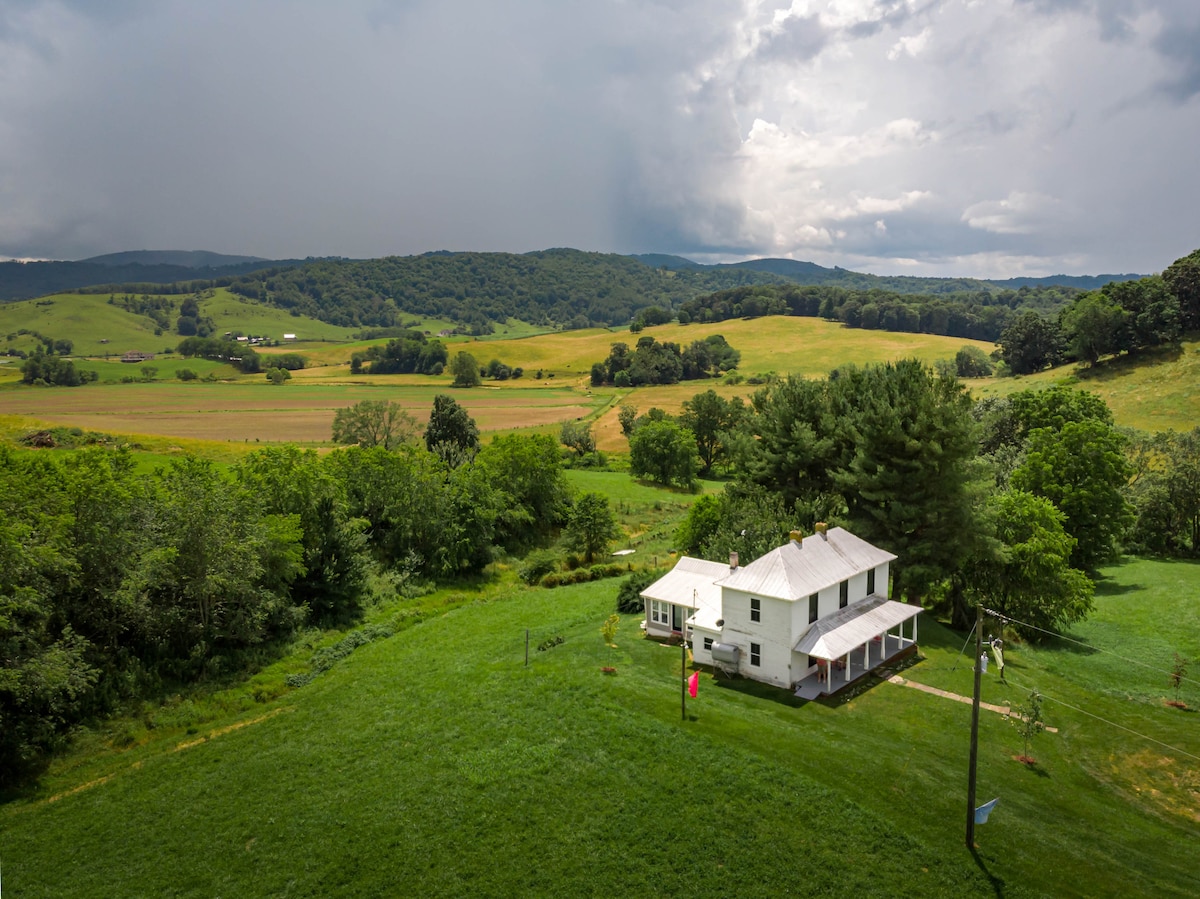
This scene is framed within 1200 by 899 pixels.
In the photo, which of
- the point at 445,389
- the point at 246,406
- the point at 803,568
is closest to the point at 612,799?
the point at 803,568

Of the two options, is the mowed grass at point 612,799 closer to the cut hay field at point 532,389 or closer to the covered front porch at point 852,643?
the covered front porch at point 852,643

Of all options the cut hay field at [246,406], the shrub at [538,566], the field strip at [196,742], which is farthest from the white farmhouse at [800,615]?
the cut hay field at [246,406]

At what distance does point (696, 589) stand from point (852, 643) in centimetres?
763

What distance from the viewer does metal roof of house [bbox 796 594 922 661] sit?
2683 cm

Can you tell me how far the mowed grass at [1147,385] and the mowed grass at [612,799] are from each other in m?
54.7

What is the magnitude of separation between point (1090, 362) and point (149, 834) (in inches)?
4088

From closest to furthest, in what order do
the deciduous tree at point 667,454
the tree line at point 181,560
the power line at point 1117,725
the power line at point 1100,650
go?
the power line at point 1117,725 < the tree line at point 181,560 < the power line at point 1100,650 < the deciduous tree at point 667,454

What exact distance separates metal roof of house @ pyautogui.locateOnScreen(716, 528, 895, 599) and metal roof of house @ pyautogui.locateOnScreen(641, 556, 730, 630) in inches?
91.2

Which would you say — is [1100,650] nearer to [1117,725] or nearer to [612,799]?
[1117,725]

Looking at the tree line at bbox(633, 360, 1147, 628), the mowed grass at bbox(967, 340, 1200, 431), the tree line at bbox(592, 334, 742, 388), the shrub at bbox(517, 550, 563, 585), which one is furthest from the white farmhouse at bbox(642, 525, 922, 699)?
the tree line at bbox(592, 334, 742, 388)

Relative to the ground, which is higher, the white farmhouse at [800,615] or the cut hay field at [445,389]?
the cut hay field at [445,389]

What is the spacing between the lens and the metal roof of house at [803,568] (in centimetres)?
2750

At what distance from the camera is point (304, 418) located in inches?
3792

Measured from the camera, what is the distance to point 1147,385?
76.1m
